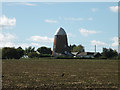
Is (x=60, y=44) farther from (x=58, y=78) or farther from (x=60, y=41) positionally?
(x=58, y=78)

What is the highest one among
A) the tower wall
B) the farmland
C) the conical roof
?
the conical roof

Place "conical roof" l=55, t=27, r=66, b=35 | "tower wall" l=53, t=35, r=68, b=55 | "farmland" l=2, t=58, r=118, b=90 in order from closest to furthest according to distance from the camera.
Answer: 1. "farmland" l=2, t=58, r=118, b=90
2. "conical roof" l=55, t=27, r=66, b=35
3. "tower wall" l=53, t=35, r=68, b=55

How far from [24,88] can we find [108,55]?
116 metres

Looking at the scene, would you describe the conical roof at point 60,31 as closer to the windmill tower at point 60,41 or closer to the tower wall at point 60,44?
the windmill tower at point 60,41

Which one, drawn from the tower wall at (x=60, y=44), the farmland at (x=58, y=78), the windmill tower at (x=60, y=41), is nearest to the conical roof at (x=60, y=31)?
the windmill tower at (x=60, y=41)

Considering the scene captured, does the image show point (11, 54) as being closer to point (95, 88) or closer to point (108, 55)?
point (108, 55)

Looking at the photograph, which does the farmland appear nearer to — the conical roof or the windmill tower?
the conical roof

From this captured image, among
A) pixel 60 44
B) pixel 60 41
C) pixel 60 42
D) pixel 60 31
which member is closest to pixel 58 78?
pixel 60 31

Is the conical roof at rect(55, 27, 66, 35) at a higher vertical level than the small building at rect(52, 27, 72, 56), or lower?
higher

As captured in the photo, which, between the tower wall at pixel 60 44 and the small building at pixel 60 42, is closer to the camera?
the small building at pixel 60 42

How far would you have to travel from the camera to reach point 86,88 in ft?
47.5

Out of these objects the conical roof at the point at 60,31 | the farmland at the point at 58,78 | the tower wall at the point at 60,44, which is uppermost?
the conical roof at the point at 60,31

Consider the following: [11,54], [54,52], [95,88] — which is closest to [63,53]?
[54,52]

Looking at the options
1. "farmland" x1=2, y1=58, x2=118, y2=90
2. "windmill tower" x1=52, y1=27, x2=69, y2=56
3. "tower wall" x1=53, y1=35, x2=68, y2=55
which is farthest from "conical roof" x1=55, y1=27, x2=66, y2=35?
"farmland" x1=2, y1=58, x2=118, y2=90
